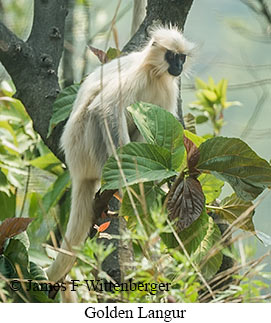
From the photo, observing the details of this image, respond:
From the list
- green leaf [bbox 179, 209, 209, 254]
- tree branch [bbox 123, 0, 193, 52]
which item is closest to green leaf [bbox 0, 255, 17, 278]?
green leaf [bbox 179, 209, 209, 254]

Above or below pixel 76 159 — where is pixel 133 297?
above

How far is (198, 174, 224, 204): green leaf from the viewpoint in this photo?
1.40 metres

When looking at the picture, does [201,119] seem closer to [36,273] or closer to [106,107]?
[106,107]

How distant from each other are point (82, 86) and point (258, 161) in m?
0.88

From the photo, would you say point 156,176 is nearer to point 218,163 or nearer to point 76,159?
point 218,163

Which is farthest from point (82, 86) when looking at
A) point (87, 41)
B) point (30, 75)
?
point (87, 41)

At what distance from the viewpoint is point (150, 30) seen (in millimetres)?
1990

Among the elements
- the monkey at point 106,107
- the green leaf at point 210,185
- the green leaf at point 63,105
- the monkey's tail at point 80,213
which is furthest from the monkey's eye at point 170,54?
the green leaf at point 210,185

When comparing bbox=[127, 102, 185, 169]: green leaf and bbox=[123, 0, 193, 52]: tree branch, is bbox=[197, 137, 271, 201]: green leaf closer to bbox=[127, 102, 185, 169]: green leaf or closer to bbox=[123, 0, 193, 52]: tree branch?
bbox=[127, 102, 185, 169]: green leaf

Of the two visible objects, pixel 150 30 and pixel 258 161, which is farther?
pixel 150 30

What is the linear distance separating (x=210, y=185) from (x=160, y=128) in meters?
0.21

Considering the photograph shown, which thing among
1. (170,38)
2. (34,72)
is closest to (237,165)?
(170,38)

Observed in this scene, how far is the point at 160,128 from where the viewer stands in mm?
1308
